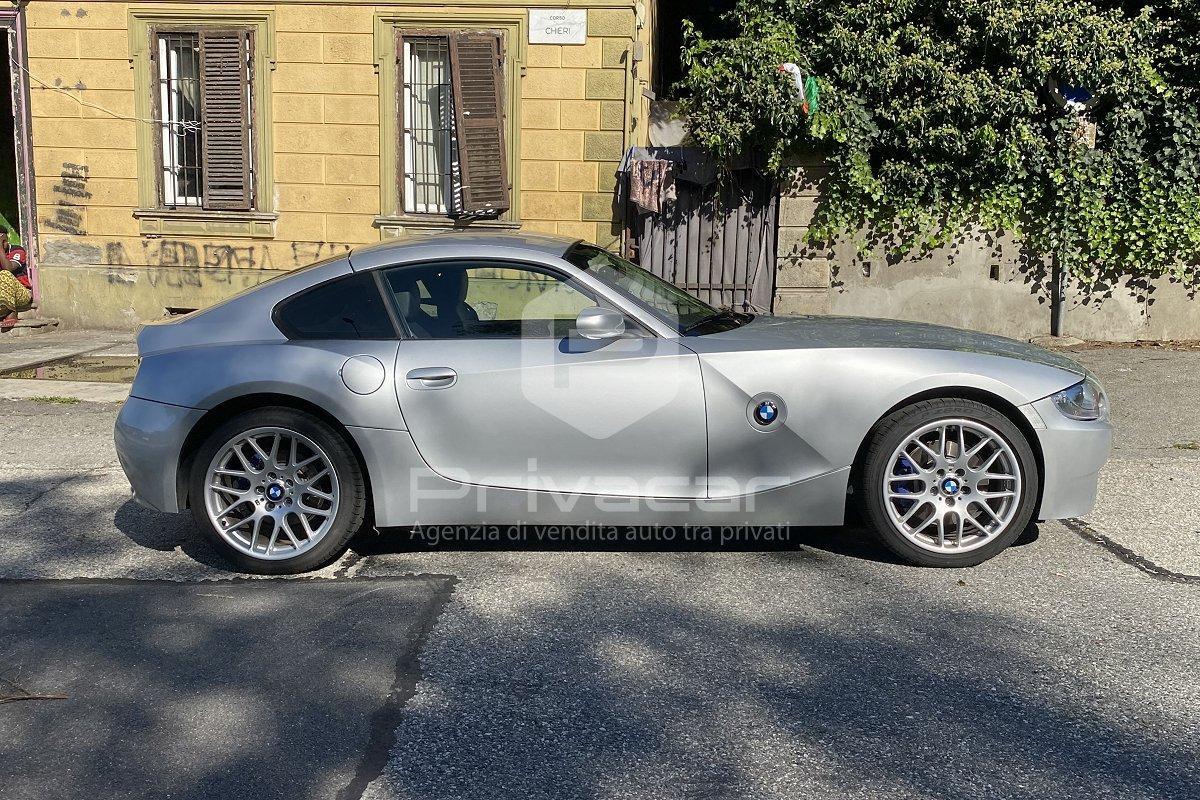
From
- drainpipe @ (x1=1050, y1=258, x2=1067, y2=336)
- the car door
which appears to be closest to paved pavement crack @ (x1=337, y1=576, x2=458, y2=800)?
the car door

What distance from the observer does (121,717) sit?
138 inches

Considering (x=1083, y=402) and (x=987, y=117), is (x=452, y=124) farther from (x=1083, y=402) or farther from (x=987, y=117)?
(x=1083, y=402)

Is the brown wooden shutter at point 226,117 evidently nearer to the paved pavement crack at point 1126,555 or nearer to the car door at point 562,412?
the car door at point 562,412

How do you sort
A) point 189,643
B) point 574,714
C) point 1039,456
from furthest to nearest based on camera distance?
point 1039,456, point 189,643, point 574,714

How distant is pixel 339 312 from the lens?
4992 millimetres

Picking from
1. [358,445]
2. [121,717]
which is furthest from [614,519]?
[121,717]

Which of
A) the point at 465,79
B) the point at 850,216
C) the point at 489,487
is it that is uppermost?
the point at 465,79

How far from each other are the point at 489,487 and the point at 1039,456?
2291 millimetres

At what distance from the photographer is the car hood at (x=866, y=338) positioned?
4863 mm

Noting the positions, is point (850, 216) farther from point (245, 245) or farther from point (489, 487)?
point (489, 487)

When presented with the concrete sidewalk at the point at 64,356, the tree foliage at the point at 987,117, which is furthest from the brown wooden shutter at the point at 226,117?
the tree foliage at the point at 987,117

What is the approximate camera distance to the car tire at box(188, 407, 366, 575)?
4.82 meters

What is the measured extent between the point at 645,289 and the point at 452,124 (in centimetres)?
832

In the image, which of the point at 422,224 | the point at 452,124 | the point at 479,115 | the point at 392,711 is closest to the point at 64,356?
the point at 422,224
